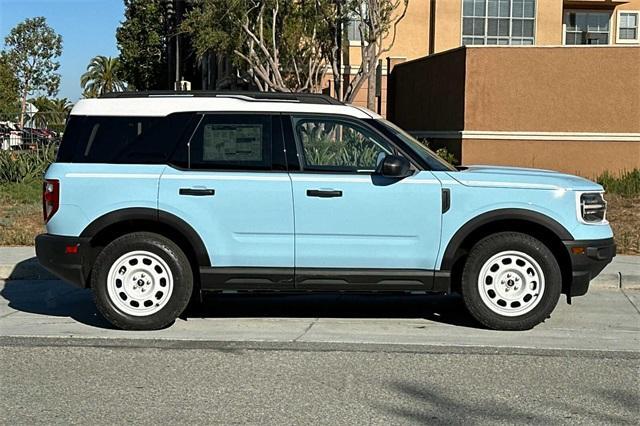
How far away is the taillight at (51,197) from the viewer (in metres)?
6.97

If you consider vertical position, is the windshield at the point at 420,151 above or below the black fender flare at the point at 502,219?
above

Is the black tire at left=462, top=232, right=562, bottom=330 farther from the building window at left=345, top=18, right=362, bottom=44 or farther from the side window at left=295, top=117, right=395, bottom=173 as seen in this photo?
the building window at left=345, top=18, right=362, bottom=44

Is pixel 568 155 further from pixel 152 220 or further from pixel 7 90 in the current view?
pixel 7 90

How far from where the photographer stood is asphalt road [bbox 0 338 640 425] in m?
4.98

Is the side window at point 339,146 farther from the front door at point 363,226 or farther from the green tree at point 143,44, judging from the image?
the green tree at point 143,44

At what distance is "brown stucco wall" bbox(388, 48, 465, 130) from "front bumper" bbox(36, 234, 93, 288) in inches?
421

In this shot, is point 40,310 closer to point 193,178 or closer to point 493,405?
point 193,178

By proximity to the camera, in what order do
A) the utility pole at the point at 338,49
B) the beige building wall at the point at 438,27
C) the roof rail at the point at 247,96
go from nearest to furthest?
the roof rail at the point at 247,96 < the utility pole at the point at 338,49 < the beige building wall at the point at 438,27

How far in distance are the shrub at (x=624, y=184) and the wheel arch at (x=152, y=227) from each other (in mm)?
9587

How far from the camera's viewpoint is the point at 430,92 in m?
18.2

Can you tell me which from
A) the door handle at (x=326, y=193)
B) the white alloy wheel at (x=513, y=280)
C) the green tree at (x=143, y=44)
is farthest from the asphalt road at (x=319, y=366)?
the green tree at (x=143, y=44)

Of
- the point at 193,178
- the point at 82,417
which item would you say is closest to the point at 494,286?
the point at 193,178

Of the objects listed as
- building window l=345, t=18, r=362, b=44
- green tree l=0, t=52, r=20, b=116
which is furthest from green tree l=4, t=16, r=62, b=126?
building window l=345, t=18, r=362, b=44

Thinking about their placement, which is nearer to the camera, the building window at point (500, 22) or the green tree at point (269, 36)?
the green tree at point (269, 36)
